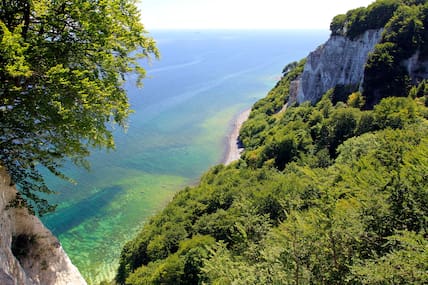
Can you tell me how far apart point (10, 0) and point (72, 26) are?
5.00 ft

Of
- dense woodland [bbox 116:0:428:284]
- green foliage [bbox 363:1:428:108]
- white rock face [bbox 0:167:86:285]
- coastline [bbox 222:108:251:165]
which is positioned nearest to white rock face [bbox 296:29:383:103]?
dense woodland [bbox 116:0:428:284]


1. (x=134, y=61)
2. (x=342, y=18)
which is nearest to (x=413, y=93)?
(x=342, y=18)

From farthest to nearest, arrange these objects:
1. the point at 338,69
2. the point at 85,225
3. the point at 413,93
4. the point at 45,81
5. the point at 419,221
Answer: the point at 338,69 → the point at 85,225 → the point at 413,93 → the point at 419,221 → the point at 45,81

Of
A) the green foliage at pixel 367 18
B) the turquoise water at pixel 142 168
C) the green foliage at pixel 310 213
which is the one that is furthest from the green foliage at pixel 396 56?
the turquoise water at pixel 142 168

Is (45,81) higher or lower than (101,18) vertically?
lower

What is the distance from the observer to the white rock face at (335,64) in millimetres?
52594

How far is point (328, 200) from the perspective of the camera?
51.1ft

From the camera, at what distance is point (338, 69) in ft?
192

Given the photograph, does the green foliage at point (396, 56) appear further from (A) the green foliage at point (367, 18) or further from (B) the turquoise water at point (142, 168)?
(B) the turquoise water at point (142, 168)

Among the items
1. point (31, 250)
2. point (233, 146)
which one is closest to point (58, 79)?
point (31, 250)

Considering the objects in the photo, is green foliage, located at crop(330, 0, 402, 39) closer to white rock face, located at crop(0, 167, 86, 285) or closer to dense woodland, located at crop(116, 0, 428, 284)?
dense woodland, located at crop(116, 0, 428, 284)

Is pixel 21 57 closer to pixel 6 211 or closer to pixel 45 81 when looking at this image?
pixel 45 81

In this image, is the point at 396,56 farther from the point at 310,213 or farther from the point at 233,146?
the point at 233,146

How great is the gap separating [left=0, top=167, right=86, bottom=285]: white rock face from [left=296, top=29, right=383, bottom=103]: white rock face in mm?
50427
